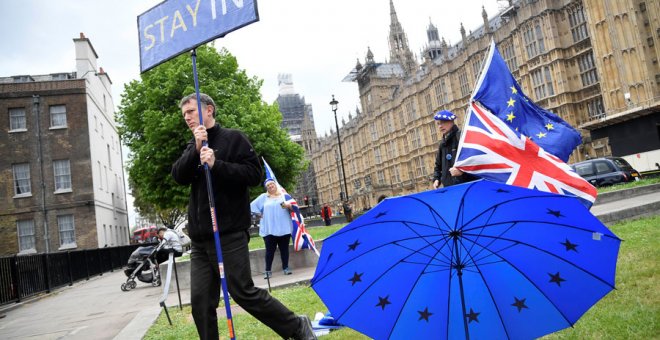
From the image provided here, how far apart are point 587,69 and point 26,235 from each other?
40.8 meters

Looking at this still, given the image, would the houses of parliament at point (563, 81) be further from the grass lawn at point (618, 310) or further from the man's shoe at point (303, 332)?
the man's shoe at point (303, 332)

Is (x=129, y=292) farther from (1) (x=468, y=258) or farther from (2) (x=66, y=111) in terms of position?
(2) (x=66, y=111)

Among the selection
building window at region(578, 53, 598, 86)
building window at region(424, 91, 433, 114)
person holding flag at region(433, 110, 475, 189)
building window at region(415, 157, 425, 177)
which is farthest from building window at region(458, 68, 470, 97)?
person holding flag at region(433, 110, 475, 189)

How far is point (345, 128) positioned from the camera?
92875mm

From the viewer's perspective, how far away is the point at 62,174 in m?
26.2

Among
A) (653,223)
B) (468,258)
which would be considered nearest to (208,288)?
(468,258)

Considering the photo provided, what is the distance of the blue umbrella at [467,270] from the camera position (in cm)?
255

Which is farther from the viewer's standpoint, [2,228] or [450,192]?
[2,228]

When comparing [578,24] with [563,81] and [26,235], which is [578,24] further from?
[26,235]

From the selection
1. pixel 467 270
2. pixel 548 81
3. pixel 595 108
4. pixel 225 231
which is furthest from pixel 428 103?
pixel 467 270

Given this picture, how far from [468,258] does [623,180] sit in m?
20.1

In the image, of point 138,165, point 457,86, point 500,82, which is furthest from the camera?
point 457,86

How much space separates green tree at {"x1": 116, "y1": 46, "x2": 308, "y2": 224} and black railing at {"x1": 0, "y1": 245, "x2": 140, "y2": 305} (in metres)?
4.46

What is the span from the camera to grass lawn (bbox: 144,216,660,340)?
3490mm
